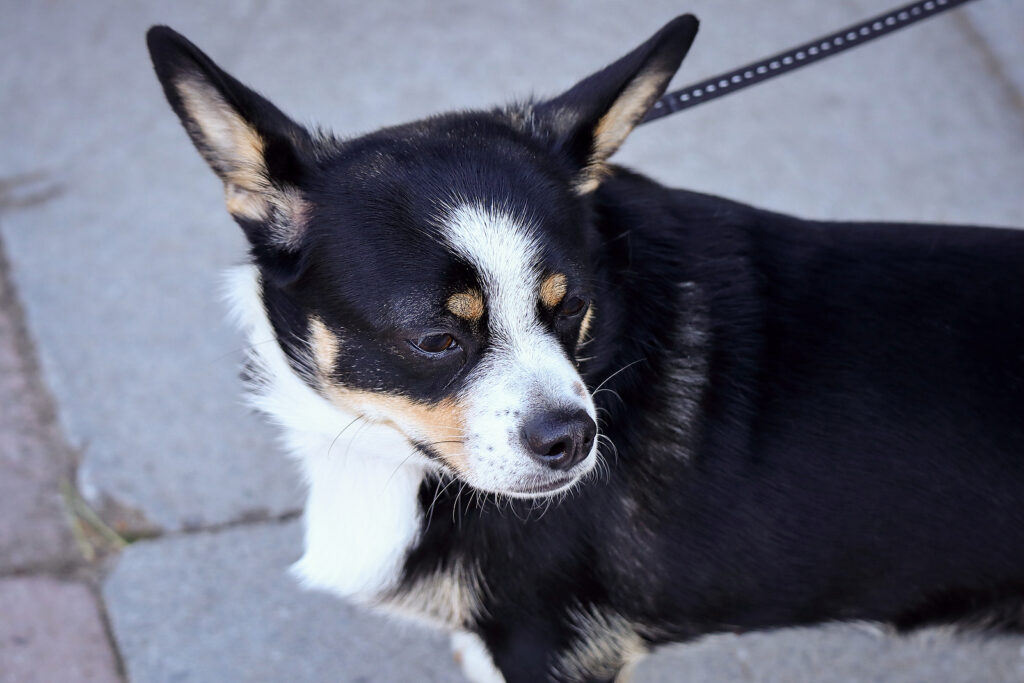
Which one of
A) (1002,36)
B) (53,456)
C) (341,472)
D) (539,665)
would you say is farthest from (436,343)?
(1002,36)

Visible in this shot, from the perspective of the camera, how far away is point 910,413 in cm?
203

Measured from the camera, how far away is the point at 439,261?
6.27ft

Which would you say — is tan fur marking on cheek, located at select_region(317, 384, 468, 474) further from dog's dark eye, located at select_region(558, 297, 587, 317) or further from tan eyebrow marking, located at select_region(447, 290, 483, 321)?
dog's dark eye, located at select_region(558, 297, 587, 317)

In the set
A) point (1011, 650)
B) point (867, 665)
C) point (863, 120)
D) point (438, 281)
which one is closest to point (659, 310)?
point (438, 281)

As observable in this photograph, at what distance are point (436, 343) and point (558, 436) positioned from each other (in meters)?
0.30

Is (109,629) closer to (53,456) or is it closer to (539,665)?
(53,456)

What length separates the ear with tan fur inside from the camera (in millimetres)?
1806

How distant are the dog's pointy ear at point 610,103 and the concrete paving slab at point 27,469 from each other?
1877 millimetres

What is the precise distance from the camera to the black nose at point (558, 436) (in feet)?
6.21

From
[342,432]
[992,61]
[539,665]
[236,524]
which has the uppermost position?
[992,61]

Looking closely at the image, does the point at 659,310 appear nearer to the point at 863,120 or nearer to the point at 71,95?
the point at 863,120

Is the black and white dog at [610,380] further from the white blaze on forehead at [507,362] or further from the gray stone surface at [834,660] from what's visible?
the gray stone surface at [834,660]

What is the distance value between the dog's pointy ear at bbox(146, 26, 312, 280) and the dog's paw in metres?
0.95

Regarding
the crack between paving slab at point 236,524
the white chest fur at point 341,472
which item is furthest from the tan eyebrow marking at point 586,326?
the crack between paving slab at point 236,524
